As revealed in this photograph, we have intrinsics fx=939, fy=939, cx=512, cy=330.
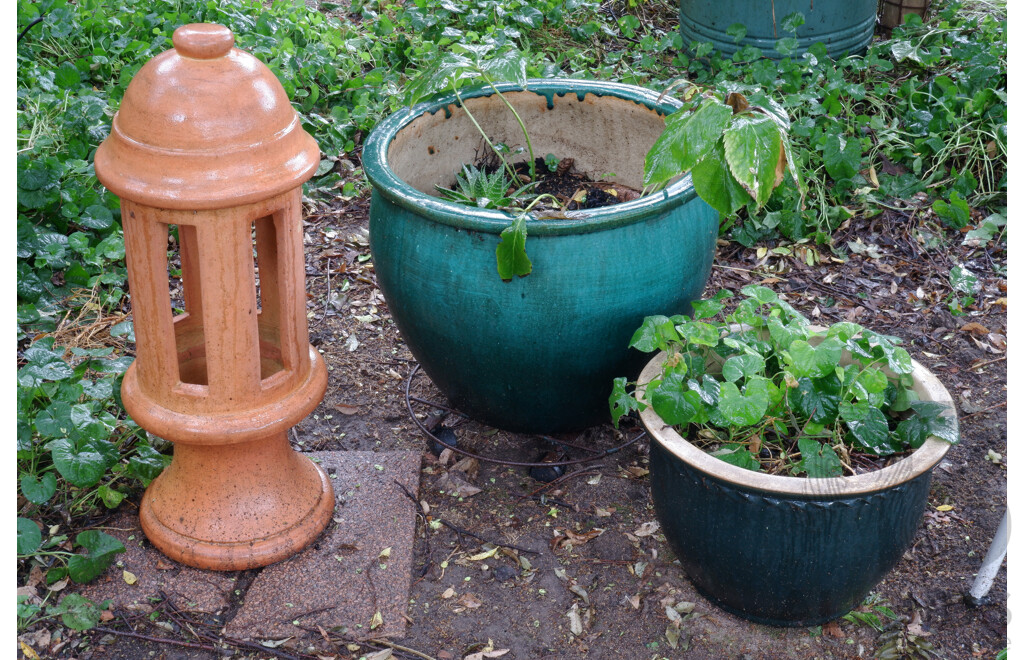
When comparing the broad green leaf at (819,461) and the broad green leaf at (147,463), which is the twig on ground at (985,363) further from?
the broad green leaf at (147,463)

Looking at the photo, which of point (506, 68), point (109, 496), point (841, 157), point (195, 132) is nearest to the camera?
point (195, 132)

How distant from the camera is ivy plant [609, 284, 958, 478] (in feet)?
6.75

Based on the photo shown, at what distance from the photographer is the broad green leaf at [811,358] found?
6.76 ft

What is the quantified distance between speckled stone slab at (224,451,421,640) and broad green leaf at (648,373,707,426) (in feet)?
2.61

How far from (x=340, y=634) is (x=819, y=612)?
1116 mm

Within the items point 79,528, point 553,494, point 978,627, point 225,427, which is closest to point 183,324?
point 225,427

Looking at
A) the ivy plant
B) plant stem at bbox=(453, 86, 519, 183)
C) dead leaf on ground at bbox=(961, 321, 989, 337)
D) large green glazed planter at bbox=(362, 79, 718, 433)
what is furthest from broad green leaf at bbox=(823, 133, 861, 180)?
the ivy plant

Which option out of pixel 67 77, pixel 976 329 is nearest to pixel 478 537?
pixel 976 329

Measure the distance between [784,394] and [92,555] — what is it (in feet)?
5.54

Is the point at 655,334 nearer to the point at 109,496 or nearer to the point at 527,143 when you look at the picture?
the point at 527,143

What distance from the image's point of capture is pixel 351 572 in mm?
2375

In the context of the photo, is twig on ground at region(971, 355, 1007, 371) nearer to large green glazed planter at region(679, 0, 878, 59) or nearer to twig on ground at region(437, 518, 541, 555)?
twig on ground at region(437, 518, 541, 555)

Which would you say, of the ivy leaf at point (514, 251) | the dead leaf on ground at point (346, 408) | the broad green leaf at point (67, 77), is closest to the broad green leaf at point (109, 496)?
the dead leaf on ground at point (346, 408)

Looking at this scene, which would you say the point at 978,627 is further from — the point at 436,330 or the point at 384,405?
the point at 384,405
